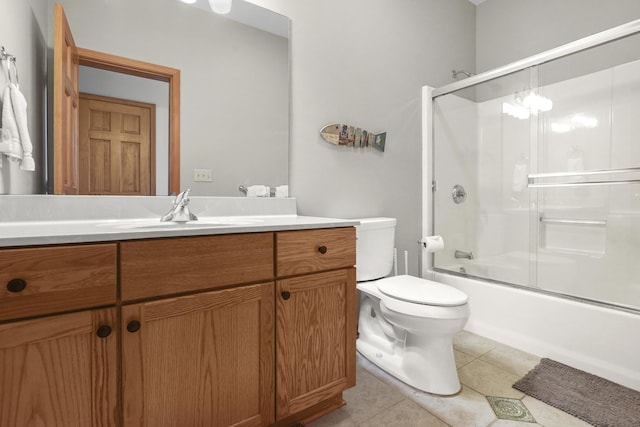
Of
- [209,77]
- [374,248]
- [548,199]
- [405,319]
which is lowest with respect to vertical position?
[405,319]

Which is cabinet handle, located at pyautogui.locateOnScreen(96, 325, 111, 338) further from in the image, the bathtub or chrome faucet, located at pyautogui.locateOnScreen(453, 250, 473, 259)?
chrome faucet, located at pyautogui.locateOnScreen(453, 250, 473, 259)

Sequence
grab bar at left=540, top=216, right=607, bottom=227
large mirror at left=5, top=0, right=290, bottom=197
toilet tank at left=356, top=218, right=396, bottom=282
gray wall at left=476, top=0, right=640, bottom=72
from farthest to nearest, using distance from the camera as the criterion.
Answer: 1. gray wall at left=476, top=0, right=640, bottom=72
2. grab bar at left=540, top=216, right=607, bottom=227
3. toilet tank at left=356, top=218, right=396, bottom=282
4. large mirror at left=5, top=0, right=290, bottom=197

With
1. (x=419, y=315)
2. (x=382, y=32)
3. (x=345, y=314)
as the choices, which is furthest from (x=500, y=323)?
(x=382, y=32)

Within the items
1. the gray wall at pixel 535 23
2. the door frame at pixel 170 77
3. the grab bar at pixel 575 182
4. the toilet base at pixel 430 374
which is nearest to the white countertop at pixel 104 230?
the door frame at pixel 170 77

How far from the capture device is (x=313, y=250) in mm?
1185

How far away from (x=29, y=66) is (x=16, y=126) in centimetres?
22

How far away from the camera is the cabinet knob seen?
2.27ft

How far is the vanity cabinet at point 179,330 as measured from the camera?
0.72 metres

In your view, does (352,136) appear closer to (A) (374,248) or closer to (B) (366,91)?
(B) (366,91)

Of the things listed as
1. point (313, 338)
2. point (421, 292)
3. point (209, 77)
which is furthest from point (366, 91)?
point (313, 338)

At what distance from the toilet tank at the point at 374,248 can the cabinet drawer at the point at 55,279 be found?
121 centimetres

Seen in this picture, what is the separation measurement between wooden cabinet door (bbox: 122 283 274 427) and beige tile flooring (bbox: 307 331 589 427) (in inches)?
16.5

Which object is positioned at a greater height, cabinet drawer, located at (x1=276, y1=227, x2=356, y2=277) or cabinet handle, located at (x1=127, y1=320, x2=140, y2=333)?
cabinet drawer, located at (x1=276, y1=227, x2=356, y2=277)

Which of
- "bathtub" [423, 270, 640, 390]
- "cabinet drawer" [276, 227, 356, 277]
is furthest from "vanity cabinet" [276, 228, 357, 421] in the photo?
"bathtub" [423, 270, 640, 390]
